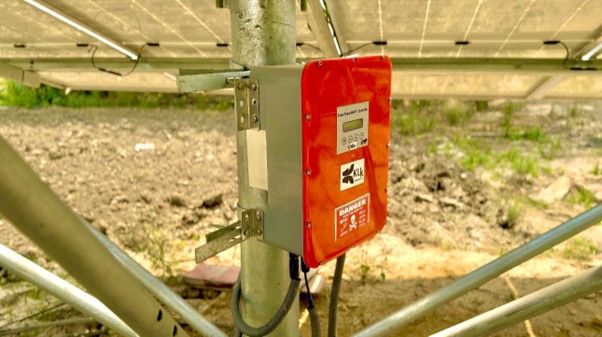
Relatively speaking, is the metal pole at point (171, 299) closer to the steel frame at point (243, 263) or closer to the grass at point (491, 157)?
A: the steel frame at point (243, 263)

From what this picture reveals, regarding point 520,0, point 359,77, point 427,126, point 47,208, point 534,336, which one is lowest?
point 534,336

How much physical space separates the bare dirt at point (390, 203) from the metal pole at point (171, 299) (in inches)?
61.0

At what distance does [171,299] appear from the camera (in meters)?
2.09

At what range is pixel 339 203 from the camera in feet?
5.47

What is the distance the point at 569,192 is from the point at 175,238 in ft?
15.2

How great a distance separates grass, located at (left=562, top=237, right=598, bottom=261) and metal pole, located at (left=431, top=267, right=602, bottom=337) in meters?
3.25

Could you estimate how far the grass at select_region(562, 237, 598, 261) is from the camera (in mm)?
4504

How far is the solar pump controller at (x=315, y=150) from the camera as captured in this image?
4.90 feet

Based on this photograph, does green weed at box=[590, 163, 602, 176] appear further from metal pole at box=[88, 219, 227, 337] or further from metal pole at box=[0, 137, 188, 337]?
metal pole at box=[0, 137, 188, 337]

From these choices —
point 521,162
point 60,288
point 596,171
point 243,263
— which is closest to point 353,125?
point 243,263

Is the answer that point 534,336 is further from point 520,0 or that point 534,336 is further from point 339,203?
point 339,203

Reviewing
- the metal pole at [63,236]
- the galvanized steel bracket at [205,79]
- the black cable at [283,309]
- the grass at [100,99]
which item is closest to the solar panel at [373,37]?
the galvanized steel bracket at [205,79]

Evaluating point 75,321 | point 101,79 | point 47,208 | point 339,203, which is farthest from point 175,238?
point 47,208

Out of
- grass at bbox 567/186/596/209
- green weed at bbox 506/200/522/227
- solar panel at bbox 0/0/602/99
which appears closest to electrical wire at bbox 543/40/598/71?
solar panel at bbox 0/0/602/99
